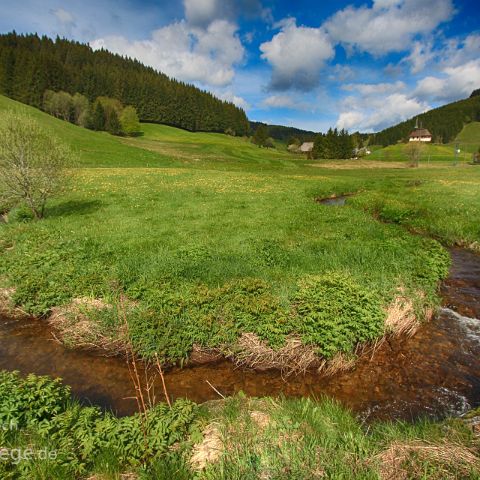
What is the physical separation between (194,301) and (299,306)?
10.0 feet

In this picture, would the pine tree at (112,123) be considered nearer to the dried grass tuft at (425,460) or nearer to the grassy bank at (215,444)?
the grassy bank at (215,444)

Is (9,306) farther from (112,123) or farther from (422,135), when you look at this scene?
(422,135)

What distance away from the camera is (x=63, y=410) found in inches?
241

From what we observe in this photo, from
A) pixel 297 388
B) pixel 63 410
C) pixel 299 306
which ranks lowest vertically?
pixel 297 388

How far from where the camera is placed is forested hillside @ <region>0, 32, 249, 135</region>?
109 meters

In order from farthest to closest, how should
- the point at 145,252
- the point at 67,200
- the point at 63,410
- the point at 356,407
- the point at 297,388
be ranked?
the point at 67,200
the point at 145,252
the point at 297,388
the point at 356,407
the point at 63,410

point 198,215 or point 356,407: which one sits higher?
point 198,215

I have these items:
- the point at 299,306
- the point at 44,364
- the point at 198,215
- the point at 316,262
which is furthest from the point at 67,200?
the point at 299,306

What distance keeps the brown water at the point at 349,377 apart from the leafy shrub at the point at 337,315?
29.5 inches

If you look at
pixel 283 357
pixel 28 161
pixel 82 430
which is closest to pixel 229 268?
pixel 283 357

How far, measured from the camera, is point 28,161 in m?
17.6

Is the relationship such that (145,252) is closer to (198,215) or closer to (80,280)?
(80,280)

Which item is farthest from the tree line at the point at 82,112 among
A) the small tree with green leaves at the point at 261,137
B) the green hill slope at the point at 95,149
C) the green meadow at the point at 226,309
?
the green meadow at the point at 226,309

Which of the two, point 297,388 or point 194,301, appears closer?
point 297,388
